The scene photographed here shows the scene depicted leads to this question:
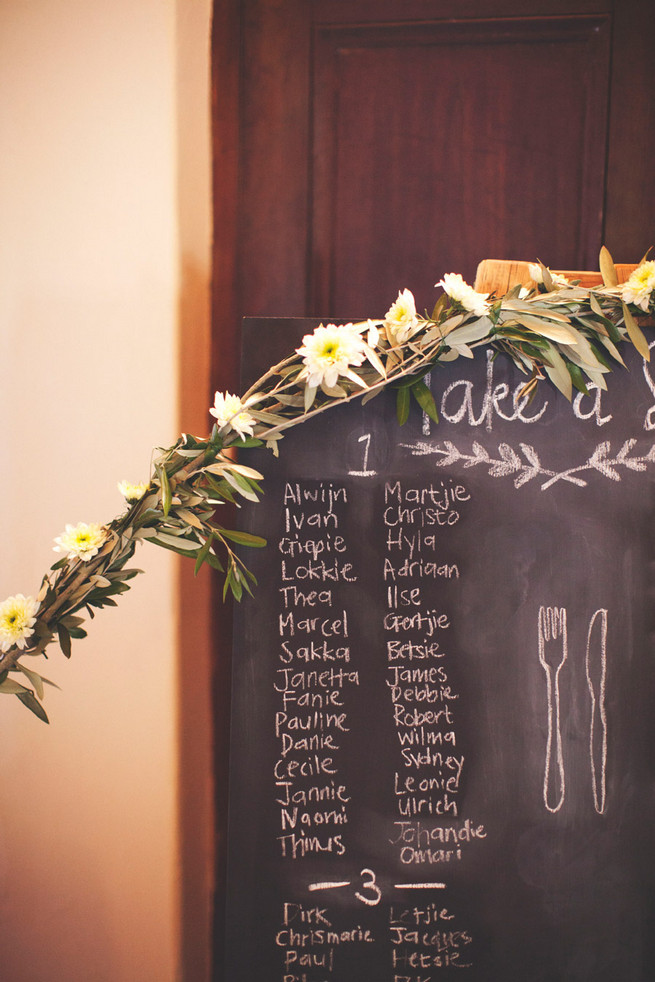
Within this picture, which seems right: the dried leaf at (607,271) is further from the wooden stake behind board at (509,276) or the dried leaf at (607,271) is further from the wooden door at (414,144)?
the wooden door at (414,144)

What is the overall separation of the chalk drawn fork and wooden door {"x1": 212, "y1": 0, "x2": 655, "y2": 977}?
2.42 ft

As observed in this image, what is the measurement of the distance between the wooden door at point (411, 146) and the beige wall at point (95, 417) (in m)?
0.10

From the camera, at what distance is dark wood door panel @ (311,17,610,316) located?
135 centimetres

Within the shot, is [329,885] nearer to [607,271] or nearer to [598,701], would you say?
[598,701]

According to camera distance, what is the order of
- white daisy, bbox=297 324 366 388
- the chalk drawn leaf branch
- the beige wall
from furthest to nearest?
the beige wall → the chalk drawn leaf branch → white daisy, bbox=297 324 366 388

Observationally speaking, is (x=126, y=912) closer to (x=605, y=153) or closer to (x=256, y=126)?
(x=256, y=126)

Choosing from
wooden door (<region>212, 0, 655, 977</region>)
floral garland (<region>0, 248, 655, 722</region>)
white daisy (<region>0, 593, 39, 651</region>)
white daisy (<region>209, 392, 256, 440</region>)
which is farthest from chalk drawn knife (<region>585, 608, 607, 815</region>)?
white daisy (<region>0, 593, 39, 651</region>)

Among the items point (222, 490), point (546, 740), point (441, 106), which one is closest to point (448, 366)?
point (222, 490)

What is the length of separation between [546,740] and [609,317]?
0.71 meters

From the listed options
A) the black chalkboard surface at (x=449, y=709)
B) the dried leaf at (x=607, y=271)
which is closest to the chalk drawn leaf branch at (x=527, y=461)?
the black chalkboard surface at (x=449, y=709)

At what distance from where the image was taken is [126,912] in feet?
4.51

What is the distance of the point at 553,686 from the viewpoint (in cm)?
102

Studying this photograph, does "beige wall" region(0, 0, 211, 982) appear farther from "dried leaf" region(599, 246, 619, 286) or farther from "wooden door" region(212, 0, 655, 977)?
"dried leaf" region(599, 246, 619, 286)

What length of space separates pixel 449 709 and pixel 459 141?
1216 mm
